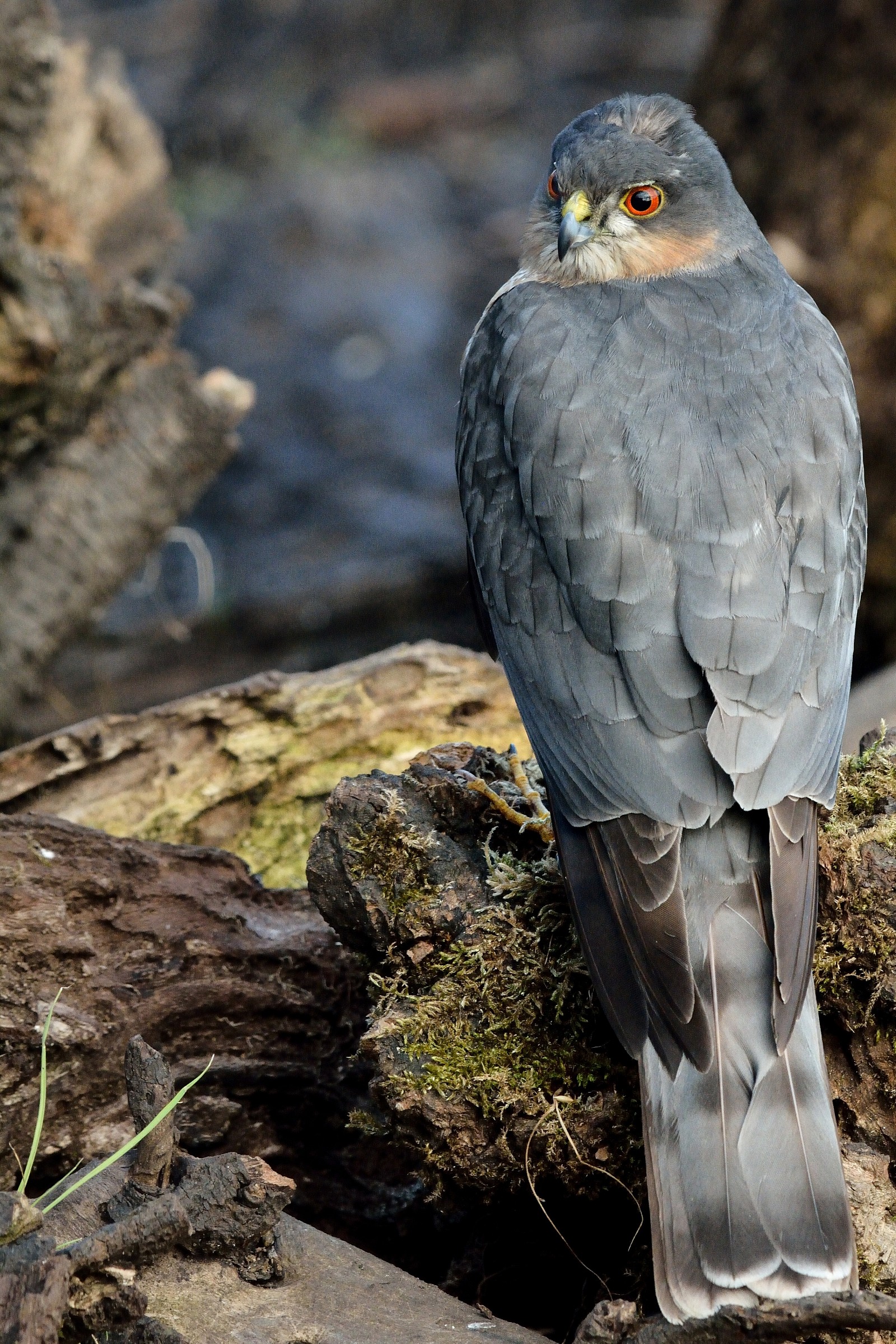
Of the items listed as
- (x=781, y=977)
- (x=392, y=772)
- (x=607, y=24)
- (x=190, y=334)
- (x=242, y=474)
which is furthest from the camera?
(x=607, y=24)

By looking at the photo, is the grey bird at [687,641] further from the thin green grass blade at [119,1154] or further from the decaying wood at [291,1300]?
the thin green grass blade at [119,1154]

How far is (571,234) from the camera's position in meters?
4.18

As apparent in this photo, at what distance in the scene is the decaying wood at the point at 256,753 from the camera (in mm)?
4352

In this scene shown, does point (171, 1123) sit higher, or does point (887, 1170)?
point (171, 1123)

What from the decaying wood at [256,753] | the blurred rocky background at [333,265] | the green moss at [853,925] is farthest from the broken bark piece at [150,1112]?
the blurred rocky background at [333,265]

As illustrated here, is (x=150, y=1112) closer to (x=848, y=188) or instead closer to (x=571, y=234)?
(x=571, y=234)

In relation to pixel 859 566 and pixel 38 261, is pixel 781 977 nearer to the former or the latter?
pixel 859 566

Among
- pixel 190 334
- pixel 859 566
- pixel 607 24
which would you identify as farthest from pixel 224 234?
pixel 859 566

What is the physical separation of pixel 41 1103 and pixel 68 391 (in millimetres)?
3289

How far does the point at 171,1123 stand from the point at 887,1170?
1520 millimetres

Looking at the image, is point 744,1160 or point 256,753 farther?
point 256,753

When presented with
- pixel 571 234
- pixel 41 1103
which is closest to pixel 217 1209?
pixel 41 1103

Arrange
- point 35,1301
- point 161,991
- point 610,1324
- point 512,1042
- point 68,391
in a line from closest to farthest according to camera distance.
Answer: point 35,1301 < point 610,1324 < point 512,1042 < point 161,991 < point 68,391

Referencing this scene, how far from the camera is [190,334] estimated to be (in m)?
10.7
